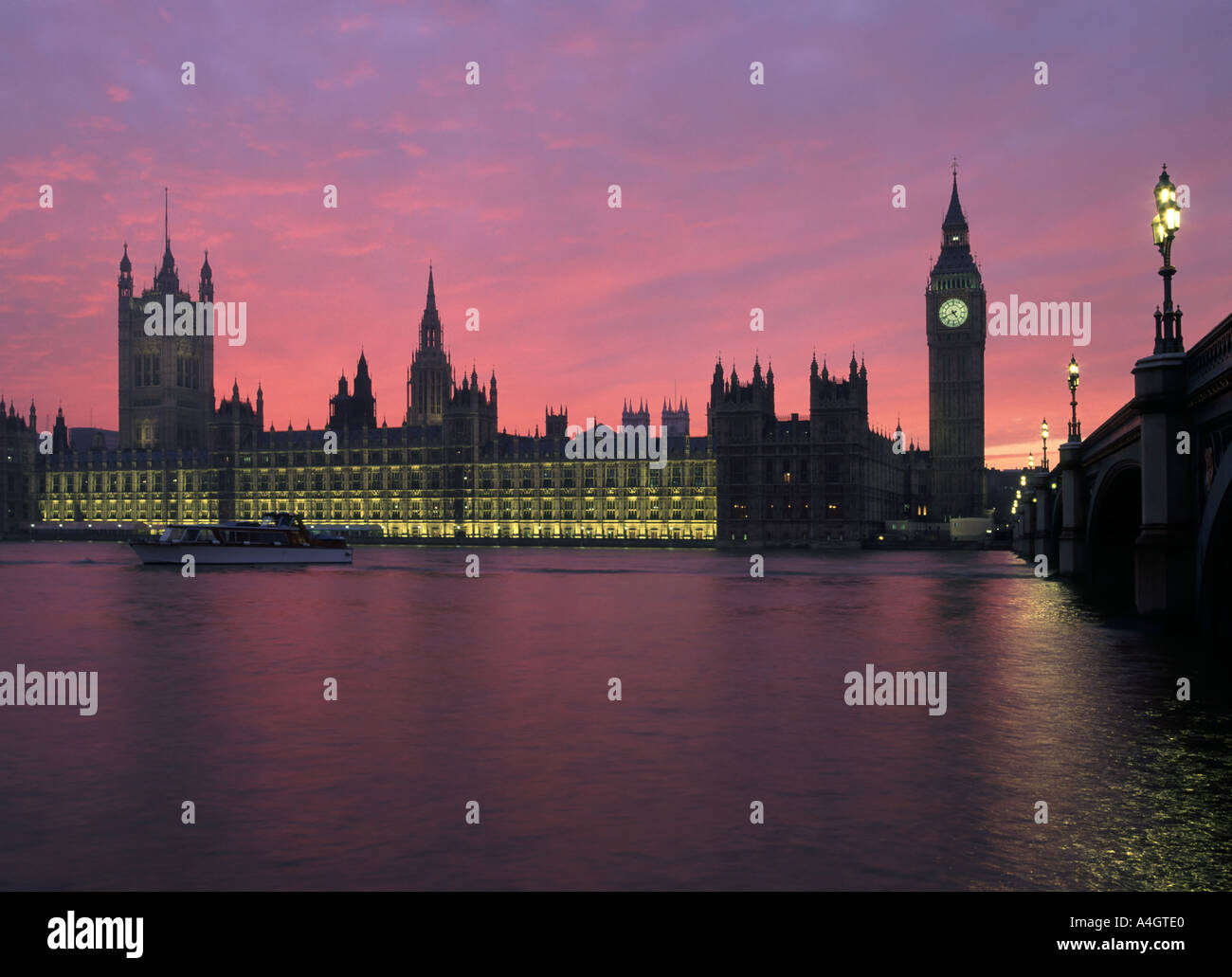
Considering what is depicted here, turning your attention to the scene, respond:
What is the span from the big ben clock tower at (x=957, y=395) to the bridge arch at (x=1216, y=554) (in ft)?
480

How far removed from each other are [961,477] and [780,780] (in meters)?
163

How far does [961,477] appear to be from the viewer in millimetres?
164375

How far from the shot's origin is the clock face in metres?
168

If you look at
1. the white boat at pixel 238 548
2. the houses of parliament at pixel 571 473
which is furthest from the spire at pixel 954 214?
the white boat at pixel 238 548

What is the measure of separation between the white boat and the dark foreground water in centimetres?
5285

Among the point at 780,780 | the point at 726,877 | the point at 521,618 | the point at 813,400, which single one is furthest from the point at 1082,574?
the point at 813,400

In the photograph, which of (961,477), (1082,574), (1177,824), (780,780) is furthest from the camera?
(961,477)

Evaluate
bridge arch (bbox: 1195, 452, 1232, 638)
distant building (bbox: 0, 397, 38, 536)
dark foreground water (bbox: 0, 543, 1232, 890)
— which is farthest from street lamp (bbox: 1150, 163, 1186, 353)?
distant building (bbox: 0, 397, 38, 536)

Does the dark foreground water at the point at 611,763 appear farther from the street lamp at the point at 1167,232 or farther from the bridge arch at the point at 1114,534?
the bridge arch at the point at 1114,534

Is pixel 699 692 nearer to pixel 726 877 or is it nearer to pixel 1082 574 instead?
pixel 726 877

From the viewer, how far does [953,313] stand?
169 meters

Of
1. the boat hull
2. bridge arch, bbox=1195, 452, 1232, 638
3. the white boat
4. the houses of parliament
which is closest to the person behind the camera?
bridge arch, bbox=1195, 452, 1232, 638

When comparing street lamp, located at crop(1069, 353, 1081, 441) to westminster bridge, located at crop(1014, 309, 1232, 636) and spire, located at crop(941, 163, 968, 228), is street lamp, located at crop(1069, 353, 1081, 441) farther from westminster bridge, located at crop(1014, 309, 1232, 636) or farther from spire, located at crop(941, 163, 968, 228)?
spire, located at crop(941, 163, 968, 228)

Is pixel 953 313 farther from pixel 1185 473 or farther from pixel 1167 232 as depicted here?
pixel 1167 232
